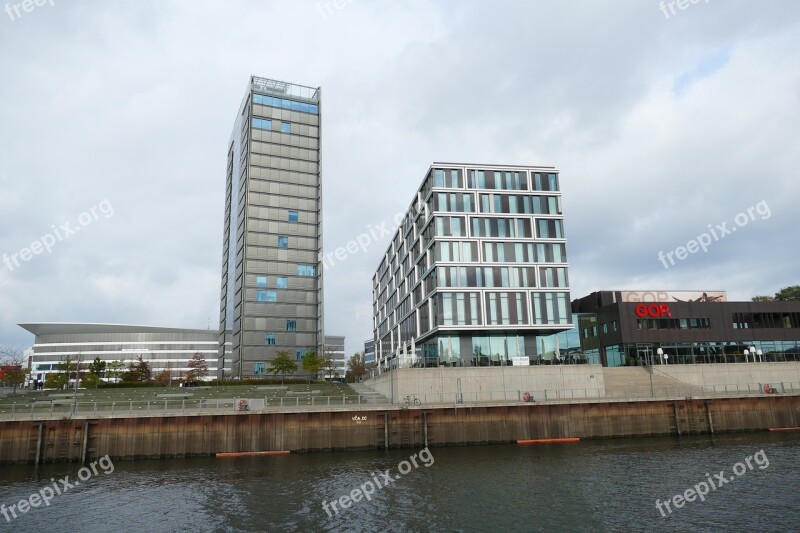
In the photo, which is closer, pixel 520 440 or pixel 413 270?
pixel 520 440

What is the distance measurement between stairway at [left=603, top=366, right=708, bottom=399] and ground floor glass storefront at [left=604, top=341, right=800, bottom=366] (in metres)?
7.54

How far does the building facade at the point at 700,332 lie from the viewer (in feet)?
264

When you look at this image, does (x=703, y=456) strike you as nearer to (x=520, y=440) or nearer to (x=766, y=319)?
(x=520, y=440)

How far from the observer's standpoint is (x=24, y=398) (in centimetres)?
6906

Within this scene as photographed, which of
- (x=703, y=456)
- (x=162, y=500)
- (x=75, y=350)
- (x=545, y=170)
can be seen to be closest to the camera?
(x=162, y=500)

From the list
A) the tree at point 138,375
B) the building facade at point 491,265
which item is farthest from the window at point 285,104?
the building facade at point 491,265

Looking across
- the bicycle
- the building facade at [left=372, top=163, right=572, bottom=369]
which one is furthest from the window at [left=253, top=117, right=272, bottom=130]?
the bicycle

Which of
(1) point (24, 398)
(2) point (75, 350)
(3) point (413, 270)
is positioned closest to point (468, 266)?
(3) point (413, 270)

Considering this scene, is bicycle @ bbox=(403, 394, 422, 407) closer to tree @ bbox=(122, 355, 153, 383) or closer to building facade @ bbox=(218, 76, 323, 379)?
tree @ bbox=(122, 355, 153, 383)

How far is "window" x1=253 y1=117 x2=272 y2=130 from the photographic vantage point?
125m

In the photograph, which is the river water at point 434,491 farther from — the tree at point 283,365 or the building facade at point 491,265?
the tree at point 283,365

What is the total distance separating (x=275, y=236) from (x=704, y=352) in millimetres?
84055

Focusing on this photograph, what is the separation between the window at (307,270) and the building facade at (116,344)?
274 feet

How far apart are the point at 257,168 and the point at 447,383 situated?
78.4m
